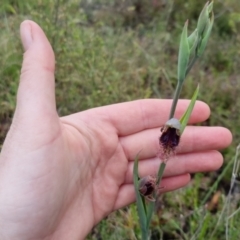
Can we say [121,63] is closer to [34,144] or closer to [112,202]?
[112,202]

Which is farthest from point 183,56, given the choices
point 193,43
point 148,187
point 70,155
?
point 70,155

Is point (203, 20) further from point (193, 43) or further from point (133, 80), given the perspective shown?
point (133, 80)

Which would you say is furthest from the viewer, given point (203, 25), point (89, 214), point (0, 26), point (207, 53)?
point (207, 53)

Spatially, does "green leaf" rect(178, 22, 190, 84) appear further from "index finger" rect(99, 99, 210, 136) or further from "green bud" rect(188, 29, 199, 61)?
"index finger" rect(99, 99, 210, 136)

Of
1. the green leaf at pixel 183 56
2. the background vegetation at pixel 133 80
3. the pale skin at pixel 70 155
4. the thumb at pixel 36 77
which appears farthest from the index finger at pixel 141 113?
the green leaf at pixel 183 56

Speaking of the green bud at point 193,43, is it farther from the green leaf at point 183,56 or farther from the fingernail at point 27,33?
the fingernail at point 27,33

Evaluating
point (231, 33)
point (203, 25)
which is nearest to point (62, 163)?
point (203, 25)
